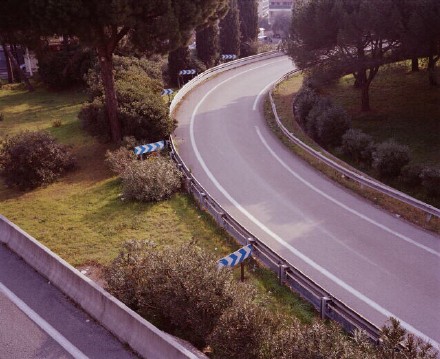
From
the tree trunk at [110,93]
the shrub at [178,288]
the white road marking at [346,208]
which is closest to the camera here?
the shrub at [178,288]

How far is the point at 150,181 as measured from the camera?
53.6 feet

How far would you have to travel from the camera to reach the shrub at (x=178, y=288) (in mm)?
9234

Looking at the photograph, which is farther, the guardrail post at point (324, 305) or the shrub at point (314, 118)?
the shrub at point (314, 118)

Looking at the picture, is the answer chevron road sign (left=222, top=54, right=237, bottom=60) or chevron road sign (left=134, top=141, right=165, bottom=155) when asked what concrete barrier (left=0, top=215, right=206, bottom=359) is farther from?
chevron road sign (left=222, top=54, right=237, bottom=60)

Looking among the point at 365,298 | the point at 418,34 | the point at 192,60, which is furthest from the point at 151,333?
the point at 192,60

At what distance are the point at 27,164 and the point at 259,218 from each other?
30.3ft

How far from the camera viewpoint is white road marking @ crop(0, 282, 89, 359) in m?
9.29

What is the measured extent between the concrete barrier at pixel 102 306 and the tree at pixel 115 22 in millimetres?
7821

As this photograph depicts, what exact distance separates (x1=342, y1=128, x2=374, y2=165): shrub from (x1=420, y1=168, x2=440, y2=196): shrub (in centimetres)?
337

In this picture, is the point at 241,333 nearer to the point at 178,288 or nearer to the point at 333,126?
the point at 178,288

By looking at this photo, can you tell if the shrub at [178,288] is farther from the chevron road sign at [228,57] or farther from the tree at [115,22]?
the chevron road sign at [228,57]

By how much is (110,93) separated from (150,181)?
20.0ft

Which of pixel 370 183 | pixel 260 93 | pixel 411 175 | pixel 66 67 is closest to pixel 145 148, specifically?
pixel 370 183

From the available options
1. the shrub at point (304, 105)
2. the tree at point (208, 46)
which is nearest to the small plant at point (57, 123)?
the shrub at point (304, 105)
